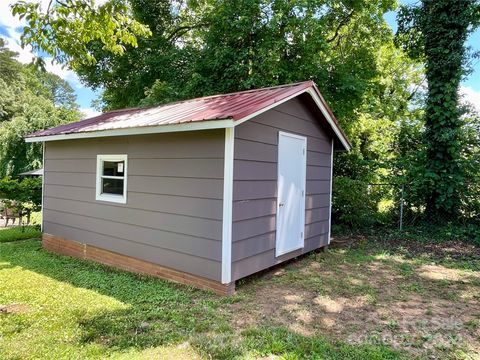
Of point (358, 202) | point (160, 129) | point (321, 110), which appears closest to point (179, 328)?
point (160, 129)

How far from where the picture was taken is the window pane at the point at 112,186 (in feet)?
18.1

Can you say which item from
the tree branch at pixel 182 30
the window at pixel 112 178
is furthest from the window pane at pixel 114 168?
the tree branch at pixel 182 30

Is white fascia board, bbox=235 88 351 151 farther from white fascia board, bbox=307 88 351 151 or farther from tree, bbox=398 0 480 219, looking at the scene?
tree, bbox=398 0 480 219

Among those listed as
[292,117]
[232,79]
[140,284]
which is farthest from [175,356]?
[232,79]

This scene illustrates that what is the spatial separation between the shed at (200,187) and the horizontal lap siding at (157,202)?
0.02 metres

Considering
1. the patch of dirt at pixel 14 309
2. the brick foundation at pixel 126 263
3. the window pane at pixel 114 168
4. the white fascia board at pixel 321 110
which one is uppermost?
the white fascia board at pixel 321 110

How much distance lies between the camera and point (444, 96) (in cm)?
807

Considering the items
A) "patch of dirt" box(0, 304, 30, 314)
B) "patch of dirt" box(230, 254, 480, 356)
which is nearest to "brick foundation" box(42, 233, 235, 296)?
"patch of dirt" box(230, 254, 480, 356)

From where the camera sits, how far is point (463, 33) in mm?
7980

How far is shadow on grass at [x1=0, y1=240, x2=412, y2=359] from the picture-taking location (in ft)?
9.58

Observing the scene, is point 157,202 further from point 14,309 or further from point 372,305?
point 372,305

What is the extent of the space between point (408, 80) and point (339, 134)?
611 inches

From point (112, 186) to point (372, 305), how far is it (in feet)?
14.4

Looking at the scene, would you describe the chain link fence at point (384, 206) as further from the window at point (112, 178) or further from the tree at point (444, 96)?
the window at point (112, 178)
